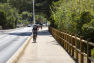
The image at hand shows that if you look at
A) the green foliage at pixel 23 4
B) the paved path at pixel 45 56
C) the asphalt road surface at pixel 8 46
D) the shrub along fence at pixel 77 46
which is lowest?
the asphalt road surface at pixel 8 46

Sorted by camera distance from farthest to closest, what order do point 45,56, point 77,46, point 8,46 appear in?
point 8,46 < point 45,56 < point 77,46

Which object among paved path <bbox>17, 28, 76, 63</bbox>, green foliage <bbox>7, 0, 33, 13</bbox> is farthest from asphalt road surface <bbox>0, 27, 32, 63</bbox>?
green foliage <bbox>7, 0, 33, 13</bbox>

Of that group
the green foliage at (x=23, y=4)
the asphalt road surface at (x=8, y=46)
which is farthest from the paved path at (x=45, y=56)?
the green foliage at (x=23, y=4)

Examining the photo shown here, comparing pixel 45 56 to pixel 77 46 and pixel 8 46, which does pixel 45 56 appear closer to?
pixel 77 46

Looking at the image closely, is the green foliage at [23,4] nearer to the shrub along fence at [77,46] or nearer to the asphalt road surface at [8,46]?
the asphalt road surface at [8,46]

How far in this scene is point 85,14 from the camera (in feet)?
38.7

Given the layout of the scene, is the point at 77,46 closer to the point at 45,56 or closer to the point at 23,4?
the point at 45,56

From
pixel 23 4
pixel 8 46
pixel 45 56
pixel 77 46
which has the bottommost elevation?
pixel 8 46

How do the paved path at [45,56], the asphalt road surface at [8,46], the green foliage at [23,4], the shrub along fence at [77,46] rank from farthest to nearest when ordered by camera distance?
the green foliage at [23,4], the asphalt road surface at [8,46], the paved path at [45,56], the shrub along fence at [77,46]

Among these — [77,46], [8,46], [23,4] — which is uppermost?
[23,4]

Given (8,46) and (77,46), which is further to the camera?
(8,46)

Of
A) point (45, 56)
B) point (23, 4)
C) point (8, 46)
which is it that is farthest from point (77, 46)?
point (23, 4)

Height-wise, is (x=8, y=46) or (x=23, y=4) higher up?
(x=23, y=4)

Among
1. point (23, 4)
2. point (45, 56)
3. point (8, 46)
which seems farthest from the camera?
point (23, 4)
